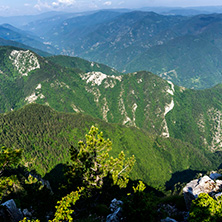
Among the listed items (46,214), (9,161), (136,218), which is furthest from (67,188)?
(136,218)

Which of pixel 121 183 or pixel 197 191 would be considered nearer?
pixel 197 191

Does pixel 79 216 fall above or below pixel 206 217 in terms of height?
below

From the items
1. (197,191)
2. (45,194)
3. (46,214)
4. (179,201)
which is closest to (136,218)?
(197,191)

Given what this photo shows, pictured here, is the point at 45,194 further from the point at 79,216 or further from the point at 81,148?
the point at 81,148

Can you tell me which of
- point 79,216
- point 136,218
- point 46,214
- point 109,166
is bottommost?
point 46,214

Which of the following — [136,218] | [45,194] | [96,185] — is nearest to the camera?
[136,218]

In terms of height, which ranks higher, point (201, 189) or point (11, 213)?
point (11, 213)

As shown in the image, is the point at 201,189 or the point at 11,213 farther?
the point at 201,189

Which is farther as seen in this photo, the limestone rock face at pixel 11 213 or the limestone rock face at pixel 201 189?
the limestone rock face at pixel 201 189

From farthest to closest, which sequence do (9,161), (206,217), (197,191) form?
(197,191) < (9,161) < (206,217)

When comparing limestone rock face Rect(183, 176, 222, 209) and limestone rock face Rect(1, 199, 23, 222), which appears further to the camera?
limestone rock face Rect(183, 176, 222, 209)

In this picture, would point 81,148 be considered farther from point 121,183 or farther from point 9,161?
point 9,161
